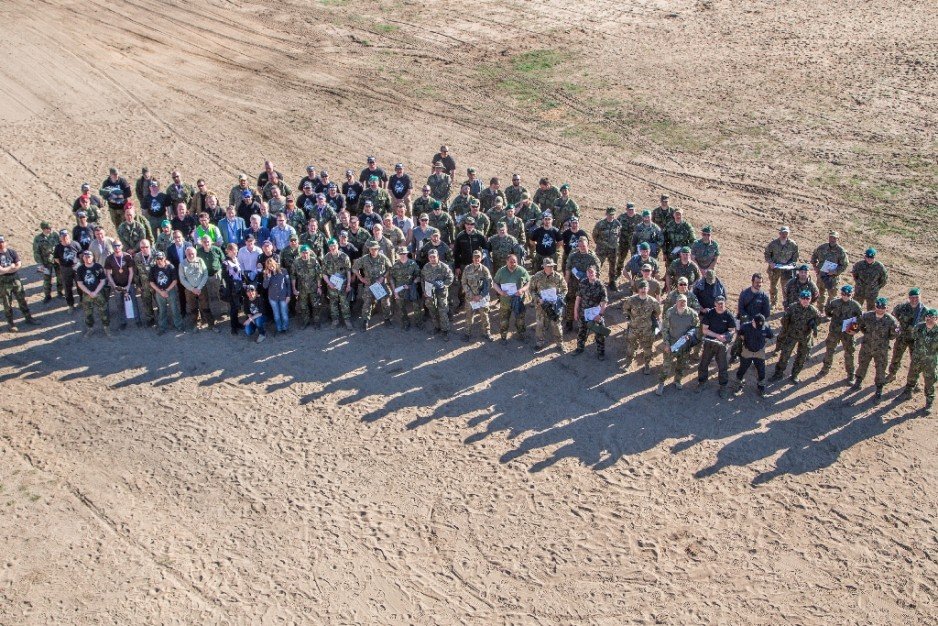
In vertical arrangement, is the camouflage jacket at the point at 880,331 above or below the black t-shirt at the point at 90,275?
below

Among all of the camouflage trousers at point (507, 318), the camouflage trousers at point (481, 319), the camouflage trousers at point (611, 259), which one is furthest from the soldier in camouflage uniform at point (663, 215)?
the camouflage trousers at point (481, 319)

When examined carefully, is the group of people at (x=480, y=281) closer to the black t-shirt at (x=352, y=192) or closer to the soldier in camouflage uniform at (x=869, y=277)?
→ the soldier in camouflage uniform at (x=869, y=277)

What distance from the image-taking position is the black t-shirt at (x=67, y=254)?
55.1ft

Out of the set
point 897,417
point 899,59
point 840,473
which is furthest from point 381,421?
point 899,59

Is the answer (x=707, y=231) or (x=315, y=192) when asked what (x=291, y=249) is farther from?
(x=707, y=231)

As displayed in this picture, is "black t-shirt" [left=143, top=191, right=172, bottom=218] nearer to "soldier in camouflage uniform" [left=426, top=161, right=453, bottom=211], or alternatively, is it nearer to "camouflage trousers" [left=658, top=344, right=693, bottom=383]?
"soldier in camouflage uniform" [left=426, top=161, right=453, bottom=211]

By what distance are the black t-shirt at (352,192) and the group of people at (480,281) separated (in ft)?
3.33

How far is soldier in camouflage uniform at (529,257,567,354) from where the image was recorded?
621 inches

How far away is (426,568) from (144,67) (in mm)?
22417

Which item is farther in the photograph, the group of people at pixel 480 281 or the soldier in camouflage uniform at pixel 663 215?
the soldier in camouflage uniform at pixel 663 215

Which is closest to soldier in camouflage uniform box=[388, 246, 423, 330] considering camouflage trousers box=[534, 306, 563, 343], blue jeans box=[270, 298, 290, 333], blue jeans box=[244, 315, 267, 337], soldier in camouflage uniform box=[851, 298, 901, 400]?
blue jeans box=[270, 298, 290, 333]

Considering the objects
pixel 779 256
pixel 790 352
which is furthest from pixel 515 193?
pixel 790 352

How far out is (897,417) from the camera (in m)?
14.2

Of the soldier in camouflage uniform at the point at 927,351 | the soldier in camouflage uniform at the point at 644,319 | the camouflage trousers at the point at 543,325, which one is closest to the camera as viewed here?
the soldier in camouflage uniform at the point at 927,351
